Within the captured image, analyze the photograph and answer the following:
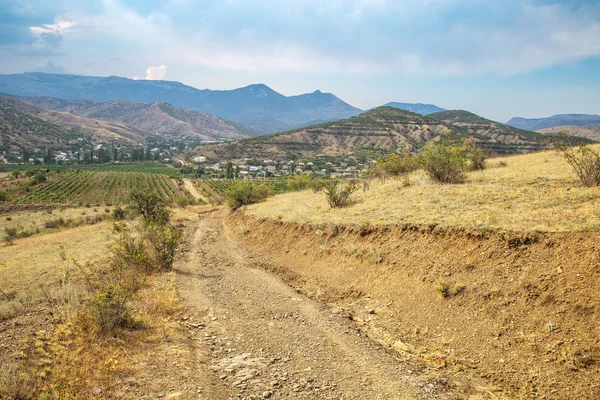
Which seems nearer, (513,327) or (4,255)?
(513,327)

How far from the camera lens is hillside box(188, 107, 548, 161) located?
136000mm

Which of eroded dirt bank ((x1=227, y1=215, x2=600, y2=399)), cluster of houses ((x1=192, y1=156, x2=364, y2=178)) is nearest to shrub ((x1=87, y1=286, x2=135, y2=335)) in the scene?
eroded dirt bank ((x1=227, y1=215, x2=600, y2=399))

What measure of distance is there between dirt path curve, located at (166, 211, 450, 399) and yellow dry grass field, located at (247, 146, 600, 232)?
5.31 m

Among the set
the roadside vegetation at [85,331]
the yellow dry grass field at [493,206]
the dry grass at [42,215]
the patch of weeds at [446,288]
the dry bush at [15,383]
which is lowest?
the dry grass at [42,215]

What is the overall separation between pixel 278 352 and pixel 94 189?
285 feet

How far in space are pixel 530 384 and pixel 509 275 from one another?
2.76 m

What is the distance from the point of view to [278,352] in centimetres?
657

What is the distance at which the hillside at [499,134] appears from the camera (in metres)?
91.9

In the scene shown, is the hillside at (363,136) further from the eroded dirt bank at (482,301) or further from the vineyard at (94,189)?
the eroded dirt bank at (482,301)

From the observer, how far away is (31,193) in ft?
226

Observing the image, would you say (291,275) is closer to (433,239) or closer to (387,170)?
(433,239)

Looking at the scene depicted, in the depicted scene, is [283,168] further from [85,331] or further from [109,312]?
[85,331]

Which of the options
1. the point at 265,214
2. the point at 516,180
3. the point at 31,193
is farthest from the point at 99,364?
the point at 31,193

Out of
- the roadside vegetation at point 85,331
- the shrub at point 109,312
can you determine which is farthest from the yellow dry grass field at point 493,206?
the shrub at point 109,312
